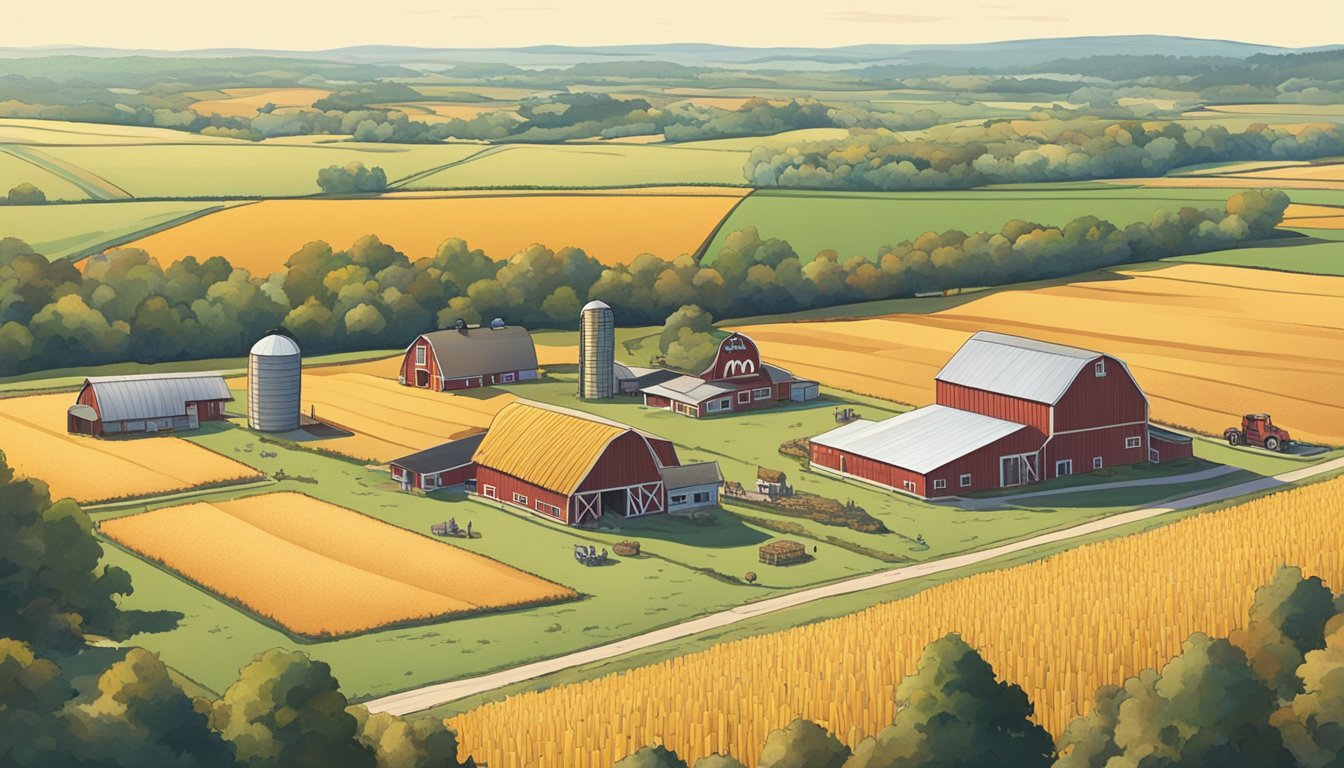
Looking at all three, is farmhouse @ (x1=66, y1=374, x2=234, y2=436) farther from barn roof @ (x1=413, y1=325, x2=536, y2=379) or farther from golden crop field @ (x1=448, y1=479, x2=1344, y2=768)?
golden crop field @ (x1=448, y1=479, x2=1344, y2=768)

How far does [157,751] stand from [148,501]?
1694 inches

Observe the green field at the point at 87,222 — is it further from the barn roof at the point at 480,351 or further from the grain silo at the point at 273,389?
the grain silo at the point at 273,389

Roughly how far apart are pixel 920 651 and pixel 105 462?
1907 inches

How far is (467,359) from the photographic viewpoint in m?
106

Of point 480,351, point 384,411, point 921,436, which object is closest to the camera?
point 921,436

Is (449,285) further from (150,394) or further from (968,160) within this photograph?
(968,160)

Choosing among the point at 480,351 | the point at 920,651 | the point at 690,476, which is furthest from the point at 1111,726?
the point at 480,351

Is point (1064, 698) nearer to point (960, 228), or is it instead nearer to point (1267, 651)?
point (1267, 651)

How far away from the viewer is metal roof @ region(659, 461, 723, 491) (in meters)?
74.9

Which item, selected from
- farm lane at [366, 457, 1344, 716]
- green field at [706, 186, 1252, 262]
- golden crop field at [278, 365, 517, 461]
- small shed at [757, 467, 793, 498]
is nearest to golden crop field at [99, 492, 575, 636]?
farm lane at [366, 457, 1344, 716]

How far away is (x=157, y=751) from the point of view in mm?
35438

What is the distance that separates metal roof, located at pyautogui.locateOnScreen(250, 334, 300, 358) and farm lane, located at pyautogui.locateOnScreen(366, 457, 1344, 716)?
4098 cm

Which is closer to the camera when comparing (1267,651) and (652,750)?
(652,750)

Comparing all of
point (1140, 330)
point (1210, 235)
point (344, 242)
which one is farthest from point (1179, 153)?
point (344, 242)
